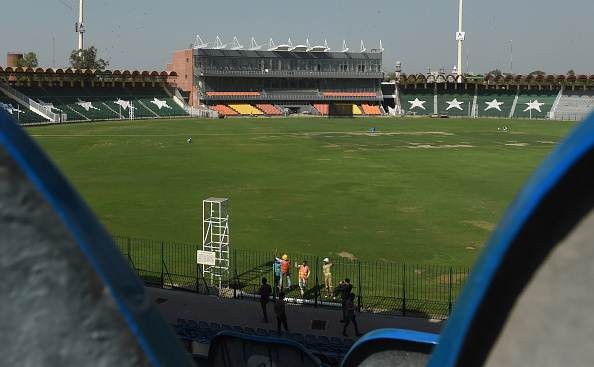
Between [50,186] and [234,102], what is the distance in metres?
127

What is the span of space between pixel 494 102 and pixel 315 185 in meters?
91.9

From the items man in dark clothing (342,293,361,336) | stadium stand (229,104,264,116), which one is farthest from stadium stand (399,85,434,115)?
man in dark clothing (342,293,361,336)

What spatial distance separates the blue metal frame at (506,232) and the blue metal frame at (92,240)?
114 centimetres

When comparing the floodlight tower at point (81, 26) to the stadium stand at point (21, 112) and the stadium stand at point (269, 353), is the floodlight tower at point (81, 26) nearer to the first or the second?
the stadium stand at point (21, 112)

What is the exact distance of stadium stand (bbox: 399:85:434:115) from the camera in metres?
124

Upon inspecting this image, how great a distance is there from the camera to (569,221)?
2170mm

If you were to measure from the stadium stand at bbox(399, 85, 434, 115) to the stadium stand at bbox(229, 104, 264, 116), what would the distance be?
28.1 metres

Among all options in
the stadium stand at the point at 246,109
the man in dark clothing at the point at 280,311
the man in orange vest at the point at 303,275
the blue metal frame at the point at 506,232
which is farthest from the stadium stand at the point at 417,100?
the blue metal frame at the point at 506,232

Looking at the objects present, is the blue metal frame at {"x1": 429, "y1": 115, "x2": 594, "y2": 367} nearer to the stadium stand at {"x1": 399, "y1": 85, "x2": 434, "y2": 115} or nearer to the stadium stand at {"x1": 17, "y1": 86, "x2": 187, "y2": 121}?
the stadium stand at {"x1": 17, "y1": 86, "x2": 187, "y2": 121}

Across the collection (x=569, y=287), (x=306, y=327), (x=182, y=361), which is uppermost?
(x=569, y=287)

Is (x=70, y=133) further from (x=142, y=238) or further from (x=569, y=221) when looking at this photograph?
(x=569, y=221)

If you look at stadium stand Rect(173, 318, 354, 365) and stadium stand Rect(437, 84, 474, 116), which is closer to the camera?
stadium stand Rect(173, 318, 354, 365)

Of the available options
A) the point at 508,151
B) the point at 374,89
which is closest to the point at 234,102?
the point at 374,89

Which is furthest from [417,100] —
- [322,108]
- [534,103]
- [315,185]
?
[315,185]
